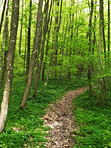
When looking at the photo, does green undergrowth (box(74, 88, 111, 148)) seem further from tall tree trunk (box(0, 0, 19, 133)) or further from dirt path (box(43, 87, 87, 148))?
tall tree trunk (box(0, 0, 19, 133))

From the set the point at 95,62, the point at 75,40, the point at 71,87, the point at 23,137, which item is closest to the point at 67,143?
the point at 23,137

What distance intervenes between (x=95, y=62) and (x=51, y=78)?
12.7m

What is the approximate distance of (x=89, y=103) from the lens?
10.2 meters

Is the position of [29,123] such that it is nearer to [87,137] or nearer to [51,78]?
[87,137]

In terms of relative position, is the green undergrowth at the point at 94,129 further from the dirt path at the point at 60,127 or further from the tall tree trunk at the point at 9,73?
the tall tree trunk at the point at 9,73

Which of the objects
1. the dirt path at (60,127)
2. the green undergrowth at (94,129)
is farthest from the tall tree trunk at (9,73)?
the green undergrowth at (94,129)

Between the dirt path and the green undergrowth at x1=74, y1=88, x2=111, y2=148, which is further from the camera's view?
the dirt path

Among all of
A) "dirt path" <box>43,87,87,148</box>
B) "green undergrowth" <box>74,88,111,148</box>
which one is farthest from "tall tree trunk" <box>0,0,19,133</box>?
"green undergrowth" <box>74,88,111,148</box>

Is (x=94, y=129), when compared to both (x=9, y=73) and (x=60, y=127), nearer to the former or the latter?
(x=60, y=127)

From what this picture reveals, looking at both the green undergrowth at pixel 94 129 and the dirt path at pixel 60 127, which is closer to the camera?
the green undergrowth at pixel 94 129

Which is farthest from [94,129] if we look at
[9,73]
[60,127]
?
[9,73]

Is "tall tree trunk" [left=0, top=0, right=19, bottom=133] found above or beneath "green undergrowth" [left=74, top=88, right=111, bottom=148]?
above

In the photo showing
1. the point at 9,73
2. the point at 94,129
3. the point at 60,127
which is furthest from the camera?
the point at 60,127

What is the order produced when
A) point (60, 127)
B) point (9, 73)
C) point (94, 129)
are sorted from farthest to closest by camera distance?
point (60, 127) → point (94, 129) → point (9, 73)
